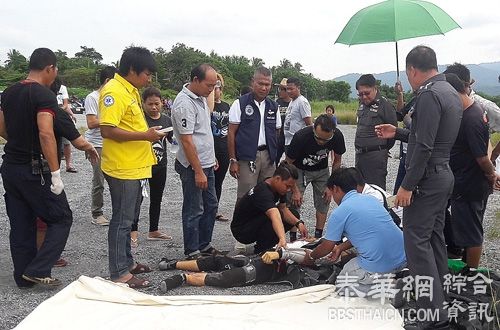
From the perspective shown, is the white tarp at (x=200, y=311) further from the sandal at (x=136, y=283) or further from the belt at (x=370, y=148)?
the belt at (x=370, y=148)

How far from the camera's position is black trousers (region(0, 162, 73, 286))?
160 inches

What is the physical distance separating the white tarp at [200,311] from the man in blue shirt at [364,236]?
0.68ft

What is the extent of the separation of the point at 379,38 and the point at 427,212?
244 centimetres

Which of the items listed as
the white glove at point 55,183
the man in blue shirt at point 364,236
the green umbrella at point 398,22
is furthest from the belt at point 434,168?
the white glove at point 55,183

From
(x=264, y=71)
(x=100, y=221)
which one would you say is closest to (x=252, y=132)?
(x=264, y=71)

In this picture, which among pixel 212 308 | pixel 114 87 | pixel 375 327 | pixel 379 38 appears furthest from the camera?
pixel 379 38

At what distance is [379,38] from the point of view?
5.22 meters

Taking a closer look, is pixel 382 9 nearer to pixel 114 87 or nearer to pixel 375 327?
pixel 114 87

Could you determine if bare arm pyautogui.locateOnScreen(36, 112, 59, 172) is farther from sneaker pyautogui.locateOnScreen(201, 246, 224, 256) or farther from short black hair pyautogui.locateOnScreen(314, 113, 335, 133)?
short black hair pyautogui.locateOnScreen(314, 113, 335, 133)

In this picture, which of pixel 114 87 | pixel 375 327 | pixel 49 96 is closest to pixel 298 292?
pixel 375 327

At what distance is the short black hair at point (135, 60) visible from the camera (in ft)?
13.3

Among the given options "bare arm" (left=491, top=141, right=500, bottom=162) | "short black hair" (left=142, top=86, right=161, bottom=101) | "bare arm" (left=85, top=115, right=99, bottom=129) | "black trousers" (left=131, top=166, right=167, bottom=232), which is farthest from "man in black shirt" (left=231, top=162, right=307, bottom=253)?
"bare arm" (left=85, top=115, right=99, bottom=129)

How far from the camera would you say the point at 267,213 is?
463cm

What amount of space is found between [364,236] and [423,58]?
52.3 inches
